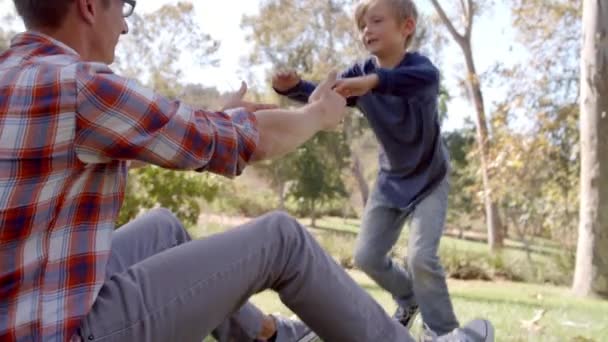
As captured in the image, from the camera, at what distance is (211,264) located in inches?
58.9

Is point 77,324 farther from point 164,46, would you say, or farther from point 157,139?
point 164,46

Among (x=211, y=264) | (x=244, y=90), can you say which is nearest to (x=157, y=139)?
(x=211, y=264)

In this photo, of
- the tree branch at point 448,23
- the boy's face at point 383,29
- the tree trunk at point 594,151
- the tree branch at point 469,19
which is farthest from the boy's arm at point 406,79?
the tree branch at point 469,19

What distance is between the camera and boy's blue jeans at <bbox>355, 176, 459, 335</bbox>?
293 centimetres

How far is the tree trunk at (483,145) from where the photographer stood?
11688 millimetres

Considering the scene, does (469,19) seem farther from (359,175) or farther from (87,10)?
(87,10)

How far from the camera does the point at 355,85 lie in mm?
2326

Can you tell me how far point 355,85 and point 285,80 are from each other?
2.01ft

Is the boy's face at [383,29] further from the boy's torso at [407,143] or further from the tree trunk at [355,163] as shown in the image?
the tree trunk at [355,163]

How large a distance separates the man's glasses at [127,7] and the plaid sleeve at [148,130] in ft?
1.05

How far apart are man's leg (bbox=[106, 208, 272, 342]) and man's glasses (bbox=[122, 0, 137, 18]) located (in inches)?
24.9

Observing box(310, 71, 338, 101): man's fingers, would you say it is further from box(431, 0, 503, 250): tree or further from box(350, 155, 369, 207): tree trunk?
box(350, 155, 369, 207): tree trunk

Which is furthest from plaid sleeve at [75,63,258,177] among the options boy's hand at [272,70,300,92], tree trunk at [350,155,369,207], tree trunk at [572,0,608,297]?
tree trunk at [350,155,369,207]

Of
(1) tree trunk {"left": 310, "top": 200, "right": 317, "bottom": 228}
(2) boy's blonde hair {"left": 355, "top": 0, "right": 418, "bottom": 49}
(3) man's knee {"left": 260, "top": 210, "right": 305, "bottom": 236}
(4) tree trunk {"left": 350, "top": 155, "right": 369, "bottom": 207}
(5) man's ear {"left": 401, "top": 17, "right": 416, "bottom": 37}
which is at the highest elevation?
(2) boy's blonde hair {"left": 355, "top": 0, "right": 418, "bottom": 49}
